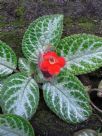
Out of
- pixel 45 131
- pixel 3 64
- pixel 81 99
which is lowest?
pixel 45 131

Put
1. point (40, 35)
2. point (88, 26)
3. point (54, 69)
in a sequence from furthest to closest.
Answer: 1. point (88, 26)
2. point (40, 35)
3. point (54, 69)

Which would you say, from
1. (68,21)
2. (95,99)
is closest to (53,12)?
(68,21)

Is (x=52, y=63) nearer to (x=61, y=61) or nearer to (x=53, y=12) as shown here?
(x=61, y=61)

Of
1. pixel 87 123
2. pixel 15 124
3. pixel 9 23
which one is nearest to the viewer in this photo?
pixel 15 124

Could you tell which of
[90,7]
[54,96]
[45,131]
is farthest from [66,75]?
[90,7]

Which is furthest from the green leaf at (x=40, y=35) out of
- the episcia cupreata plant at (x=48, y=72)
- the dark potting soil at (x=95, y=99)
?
the dark potting soil at (x=95, y=99)

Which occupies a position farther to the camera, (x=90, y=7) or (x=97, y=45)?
(x=90, y=7)

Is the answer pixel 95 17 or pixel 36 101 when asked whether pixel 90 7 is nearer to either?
pixel 95 17
